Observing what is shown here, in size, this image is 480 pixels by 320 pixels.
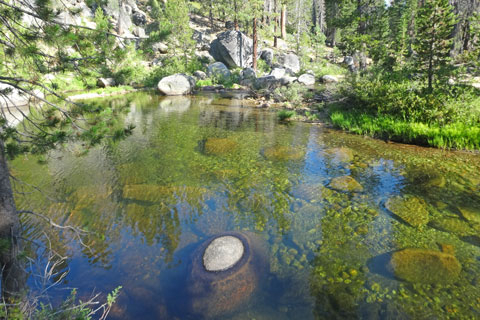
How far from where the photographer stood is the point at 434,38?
10938 mm

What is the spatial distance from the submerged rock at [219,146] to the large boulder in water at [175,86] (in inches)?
659

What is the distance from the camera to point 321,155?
981cm

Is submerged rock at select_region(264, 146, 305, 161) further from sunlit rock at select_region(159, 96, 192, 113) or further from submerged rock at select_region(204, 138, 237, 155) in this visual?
sunlit rock at select_region(159, 96, 192, 113)

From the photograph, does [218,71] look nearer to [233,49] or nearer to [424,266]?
[233,49]

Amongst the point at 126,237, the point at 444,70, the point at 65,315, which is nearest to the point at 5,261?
the point at 65,315

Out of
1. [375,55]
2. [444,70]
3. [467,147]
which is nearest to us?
[467,147]

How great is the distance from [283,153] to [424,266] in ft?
20.1

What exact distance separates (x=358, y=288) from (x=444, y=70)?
10848mm

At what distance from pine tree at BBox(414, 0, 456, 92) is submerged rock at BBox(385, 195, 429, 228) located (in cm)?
725

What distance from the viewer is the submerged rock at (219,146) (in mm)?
10250

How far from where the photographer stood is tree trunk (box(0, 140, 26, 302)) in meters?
2.72

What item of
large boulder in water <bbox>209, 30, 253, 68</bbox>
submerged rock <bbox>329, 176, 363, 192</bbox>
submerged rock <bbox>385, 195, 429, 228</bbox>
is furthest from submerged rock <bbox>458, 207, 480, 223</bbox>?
large boulder in water <bbox>209, 30, 253, 68</bbox>

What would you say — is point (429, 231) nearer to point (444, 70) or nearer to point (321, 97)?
point (444, 70)

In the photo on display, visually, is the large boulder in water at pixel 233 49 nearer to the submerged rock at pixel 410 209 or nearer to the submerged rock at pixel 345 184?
the submerged rock at pixel 345 184
